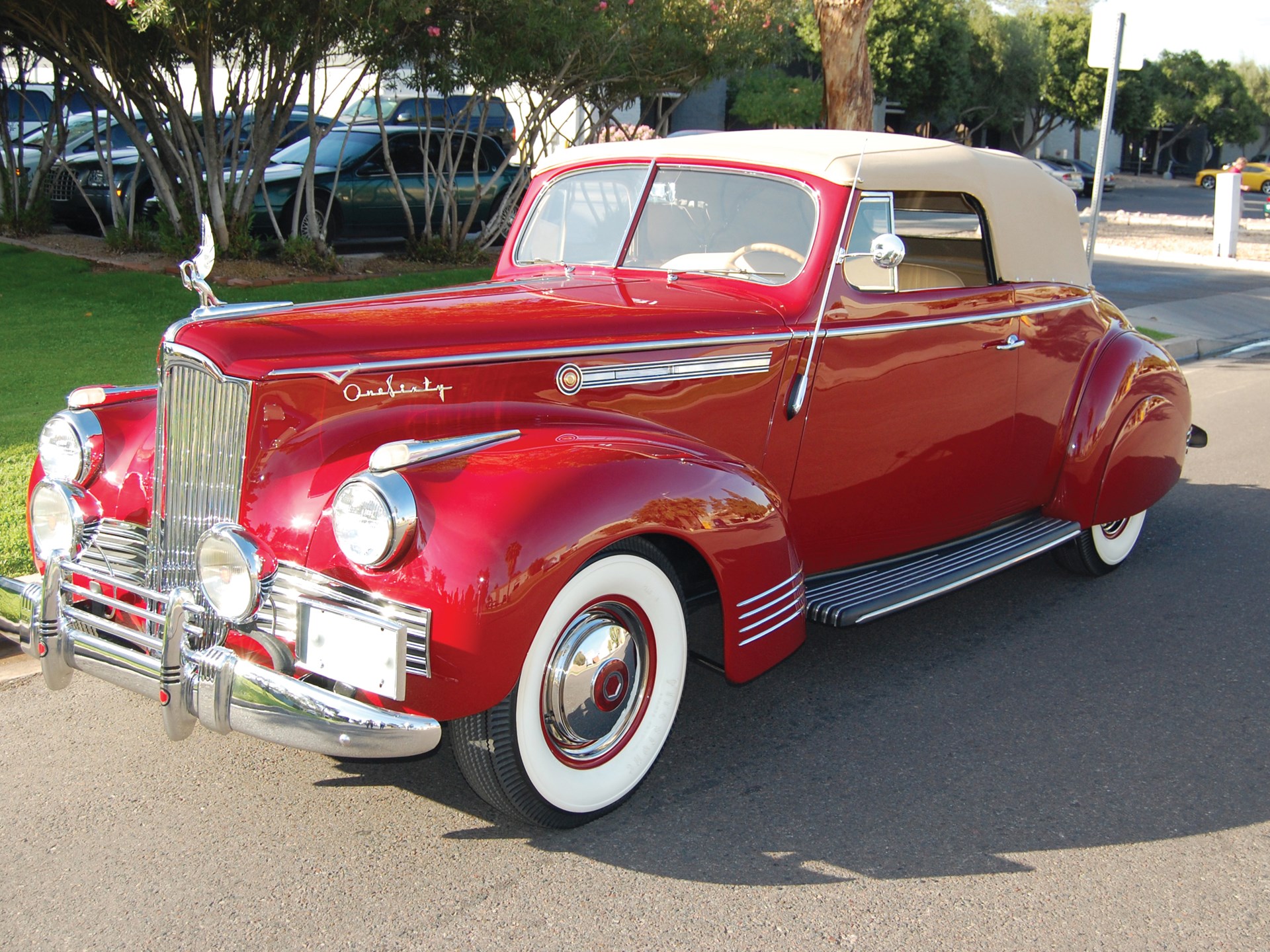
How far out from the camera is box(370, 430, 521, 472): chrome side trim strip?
8.77 feet

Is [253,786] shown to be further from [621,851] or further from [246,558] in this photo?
[621,851]

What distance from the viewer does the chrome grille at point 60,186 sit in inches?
531

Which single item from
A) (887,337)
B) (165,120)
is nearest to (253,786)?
(887,337)

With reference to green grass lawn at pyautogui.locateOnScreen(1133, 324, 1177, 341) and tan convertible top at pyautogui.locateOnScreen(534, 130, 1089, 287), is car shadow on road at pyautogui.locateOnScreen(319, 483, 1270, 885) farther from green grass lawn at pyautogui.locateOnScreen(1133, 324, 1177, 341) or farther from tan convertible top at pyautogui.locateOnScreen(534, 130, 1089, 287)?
green grass lawn at pyautogui.locateOnScreen(1133, 324, 1177, 341)

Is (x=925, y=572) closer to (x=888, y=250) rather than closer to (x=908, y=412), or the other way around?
(x=908, y=412)

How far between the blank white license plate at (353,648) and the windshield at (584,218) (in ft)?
6.29

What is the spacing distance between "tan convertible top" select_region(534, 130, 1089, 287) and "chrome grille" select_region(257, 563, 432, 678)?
2.13 m

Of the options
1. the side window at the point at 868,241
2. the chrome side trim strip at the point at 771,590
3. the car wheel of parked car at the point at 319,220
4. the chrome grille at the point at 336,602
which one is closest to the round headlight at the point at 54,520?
the chrome grille at the point at 336,602

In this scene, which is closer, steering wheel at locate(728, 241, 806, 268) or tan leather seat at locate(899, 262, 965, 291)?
steering wheel at locate(728, 241, 806, 268)

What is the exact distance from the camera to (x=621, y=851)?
9.57ft

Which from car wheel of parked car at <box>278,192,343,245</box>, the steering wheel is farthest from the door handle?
car wheel of parked car at <box>278,192,343,245</box>

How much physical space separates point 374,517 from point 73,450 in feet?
4.30

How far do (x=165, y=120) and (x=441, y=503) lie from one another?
37.4ft

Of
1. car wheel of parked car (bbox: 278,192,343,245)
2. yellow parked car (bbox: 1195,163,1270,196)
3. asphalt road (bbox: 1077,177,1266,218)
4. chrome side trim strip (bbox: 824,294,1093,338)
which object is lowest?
chrome side trim strip (bbox: 824,294,1093,338)
